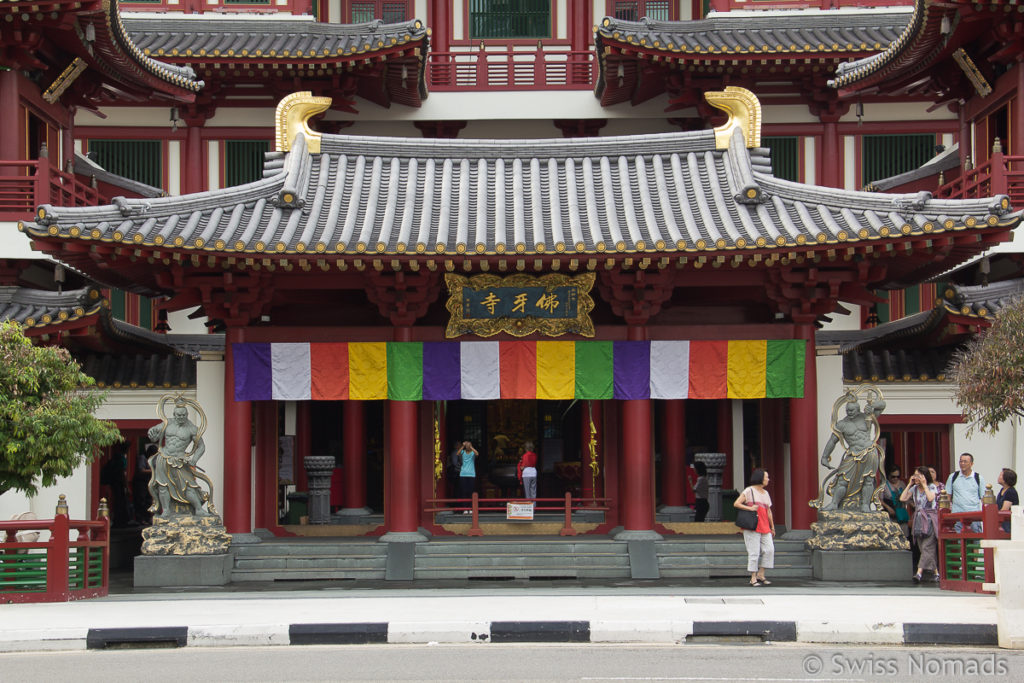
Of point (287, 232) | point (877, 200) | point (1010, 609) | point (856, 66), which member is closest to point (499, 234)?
point (287, 232)

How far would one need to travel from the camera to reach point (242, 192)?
1894 centimetres

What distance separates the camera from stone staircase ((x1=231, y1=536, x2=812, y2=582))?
695 inches

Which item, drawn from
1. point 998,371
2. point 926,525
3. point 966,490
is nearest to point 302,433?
point 926,525

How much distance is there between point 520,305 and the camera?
18.3 m

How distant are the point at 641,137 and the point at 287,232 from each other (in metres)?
6.49

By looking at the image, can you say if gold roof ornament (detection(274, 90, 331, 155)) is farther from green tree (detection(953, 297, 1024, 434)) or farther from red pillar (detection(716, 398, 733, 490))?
green tree (detection(953, 297, 1024, 434))

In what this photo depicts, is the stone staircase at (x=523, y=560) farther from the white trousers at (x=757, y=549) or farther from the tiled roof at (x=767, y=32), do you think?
the tiled roof at (x=767, y=32)

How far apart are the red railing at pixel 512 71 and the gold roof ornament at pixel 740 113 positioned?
865cm

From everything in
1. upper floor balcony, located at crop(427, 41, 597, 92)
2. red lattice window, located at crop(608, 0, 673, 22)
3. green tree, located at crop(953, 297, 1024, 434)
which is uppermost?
red lattice window, located at crop(608, 0, 673, 22)

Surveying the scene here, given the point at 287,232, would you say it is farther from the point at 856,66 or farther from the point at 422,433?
the point at 856,66

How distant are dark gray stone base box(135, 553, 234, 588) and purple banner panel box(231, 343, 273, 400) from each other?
254 centimetres

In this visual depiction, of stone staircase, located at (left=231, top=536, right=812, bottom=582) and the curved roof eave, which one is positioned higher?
the curved roof eave

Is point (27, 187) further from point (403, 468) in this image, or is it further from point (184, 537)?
point (403, 468)

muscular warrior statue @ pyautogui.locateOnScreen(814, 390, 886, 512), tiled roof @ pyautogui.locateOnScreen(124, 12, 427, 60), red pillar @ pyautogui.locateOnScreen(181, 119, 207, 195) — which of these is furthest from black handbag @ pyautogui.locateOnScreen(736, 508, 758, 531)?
red pillar @ pyautogui.locateOnScreen(181, 119, 207, 195)
